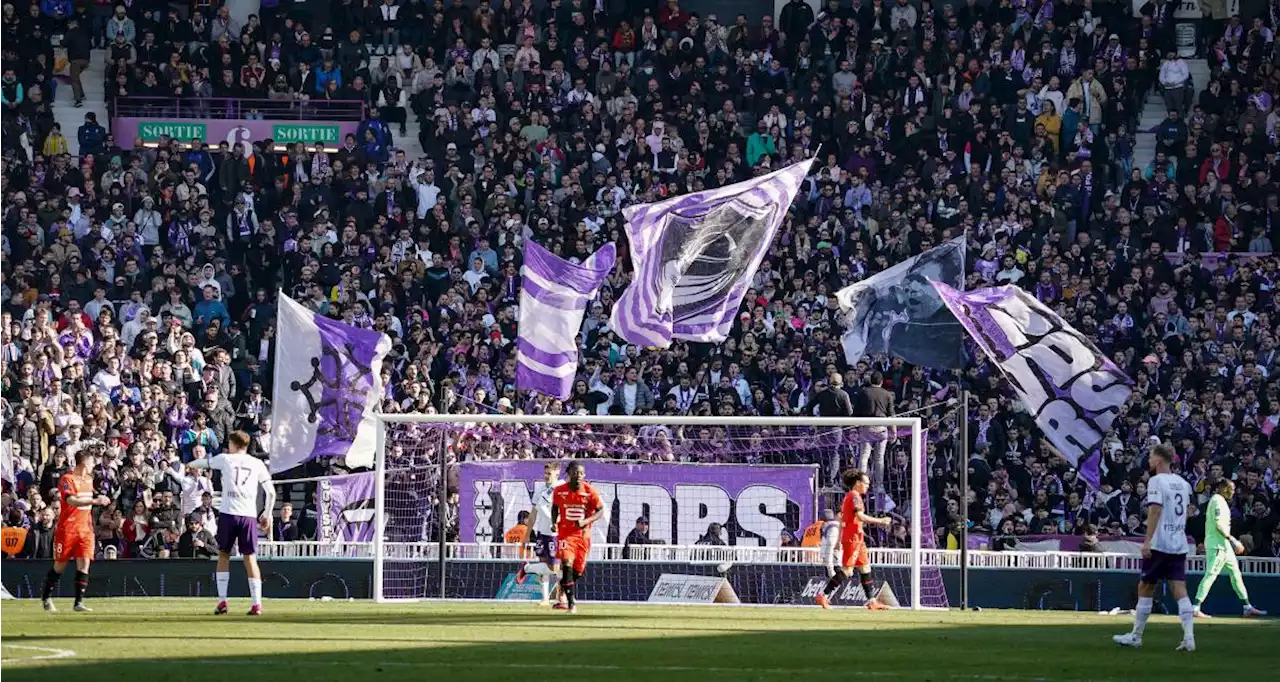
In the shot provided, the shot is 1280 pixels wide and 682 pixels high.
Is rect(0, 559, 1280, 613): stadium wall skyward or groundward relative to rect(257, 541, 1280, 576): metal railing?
groundward

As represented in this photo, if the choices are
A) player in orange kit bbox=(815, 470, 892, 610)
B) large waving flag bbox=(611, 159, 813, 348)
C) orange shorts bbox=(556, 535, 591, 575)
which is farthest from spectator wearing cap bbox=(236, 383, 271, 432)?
player in orange kit bbox=(815, 470, 892, 610)

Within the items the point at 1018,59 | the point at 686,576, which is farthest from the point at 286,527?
the point at 1018,59

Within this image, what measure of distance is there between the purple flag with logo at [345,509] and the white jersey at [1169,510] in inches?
490

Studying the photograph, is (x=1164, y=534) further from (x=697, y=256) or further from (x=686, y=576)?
(x=697, y=256)

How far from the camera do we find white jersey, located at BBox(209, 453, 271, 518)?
21.3m

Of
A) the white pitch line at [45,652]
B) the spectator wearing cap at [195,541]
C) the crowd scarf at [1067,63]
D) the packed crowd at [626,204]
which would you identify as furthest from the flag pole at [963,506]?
the crowd scarf at [1067,63]

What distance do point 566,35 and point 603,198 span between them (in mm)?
5941

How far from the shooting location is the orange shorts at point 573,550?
23.0 meters

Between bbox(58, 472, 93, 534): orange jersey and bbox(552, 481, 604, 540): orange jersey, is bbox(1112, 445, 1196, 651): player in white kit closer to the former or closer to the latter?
bbox(552, 481, 604, 540): orange jersey

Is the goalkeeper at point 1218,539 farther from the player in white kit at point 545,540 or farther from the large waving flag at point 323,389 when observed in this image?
the large waving flag at point 323,389

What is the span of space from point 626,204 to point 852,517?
12.7 meters

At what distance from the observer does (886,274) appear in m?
29.9

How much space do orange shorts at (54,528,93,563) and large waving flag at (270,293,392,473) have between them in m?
5.67

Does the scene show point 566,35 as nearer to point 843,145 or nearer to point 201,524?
point 843,145
